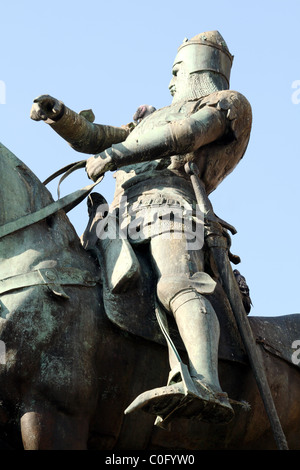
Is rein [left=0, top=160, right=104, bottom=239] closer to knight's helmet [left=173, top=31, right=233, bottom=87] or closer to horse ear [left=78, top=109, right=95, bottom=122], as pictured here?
horse ear [left=78, top=109, right=95, bottom=122]

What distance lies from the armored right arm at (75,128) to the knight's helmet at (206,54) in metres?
0.90

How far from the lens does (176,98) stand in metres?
9.78

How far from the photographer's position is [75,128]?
30.8 feet

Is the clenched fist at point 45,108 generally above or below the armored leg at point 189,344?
above

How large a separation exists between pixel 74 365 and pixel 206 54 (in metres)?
3.70

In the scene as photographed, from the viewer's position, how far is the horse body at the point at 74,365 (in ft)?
24.2

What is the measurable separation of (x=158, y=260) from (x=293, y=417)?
172 centimetres

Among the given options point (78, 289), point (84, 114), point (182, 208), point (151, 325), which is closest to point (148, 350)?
point (151, 325)

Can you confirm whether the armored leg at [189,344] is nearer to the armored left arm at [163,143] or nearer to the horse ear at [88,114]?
the armored left arm at [163,143]

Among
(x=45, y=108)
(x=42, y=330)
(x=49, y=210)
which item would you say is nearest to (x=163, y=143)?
(x=45, y=108)

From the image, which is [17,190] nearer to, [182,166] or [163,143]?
[163,143]

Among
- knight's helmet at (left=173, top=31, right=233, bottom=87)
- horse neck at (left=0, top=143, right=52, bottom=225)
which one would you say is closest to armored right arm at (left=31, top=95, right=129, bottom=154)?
horse neck at (left=0, top=143, right=52, bottom=225)

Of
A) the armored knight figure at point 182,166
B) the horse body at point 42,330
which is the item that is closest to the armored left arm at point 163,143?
the armored knight figure at point 182,166
